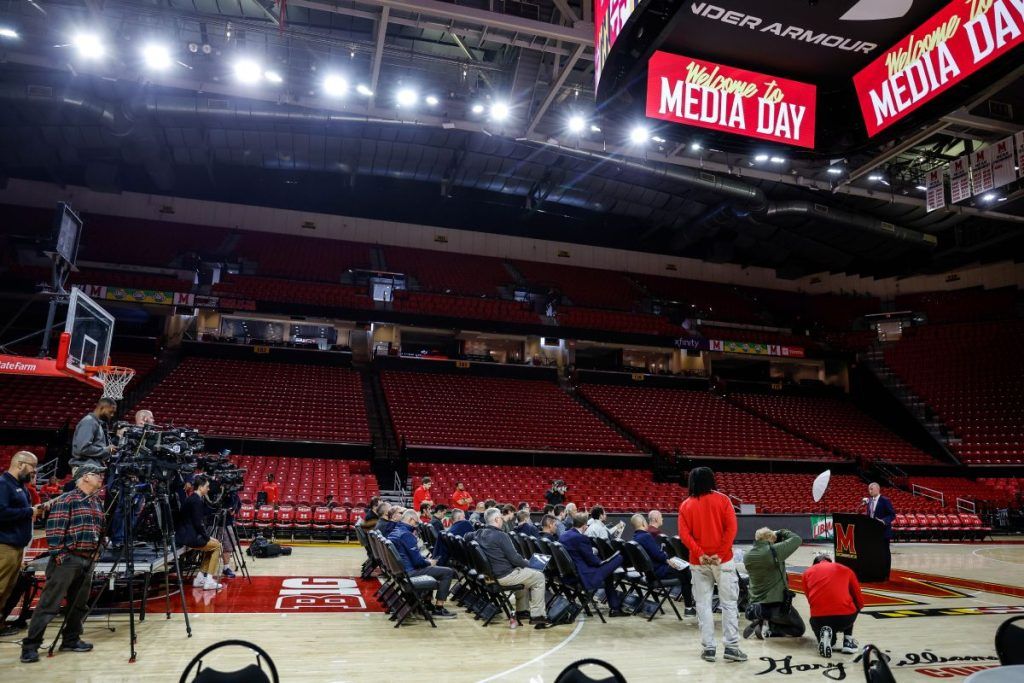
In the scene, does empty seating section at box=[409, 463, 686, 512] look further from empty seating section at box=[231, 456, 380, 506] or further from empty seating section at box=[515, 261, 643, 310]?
empty seating section at box=[515, 261, 643, 310]

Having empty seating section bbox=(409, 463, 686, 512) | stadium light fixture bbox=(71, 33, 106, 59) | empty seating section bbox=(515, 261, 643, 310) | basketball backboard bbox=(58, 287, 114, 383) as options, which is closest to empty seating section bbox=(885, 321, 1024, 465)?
Result: empty seating section bbox=(515, 261, 643, 310)

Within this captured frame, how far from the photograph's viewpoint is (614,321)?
23.8 meters

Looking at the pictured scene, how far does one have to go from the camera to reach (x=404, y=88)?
13195 mm

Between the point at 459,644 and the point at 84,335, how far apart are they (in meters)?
9.42

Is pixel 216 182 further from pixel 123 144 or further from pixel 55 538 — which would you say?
pixel 55 538

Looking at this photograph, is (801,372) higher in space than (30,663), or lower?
higher

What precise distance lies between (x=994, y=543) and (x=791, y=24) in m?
15.5

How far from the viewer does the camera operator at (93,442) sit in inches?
215

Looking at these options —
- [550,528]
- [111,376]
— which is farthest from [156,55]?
[550,528]

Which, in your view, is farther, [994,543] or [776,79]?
[994,543]

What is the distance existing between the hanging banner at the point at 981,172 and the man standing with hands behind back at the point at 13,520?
15433mm

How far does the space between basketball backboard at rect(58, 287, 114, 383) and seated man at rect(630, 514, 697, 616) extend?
30.1 feet

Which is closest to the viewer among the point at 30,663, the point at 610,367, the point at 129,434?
the point at 30,663

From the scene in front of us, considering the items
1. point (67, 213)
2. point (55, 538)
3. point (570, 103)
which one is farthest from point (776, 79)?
point (67, 213)
